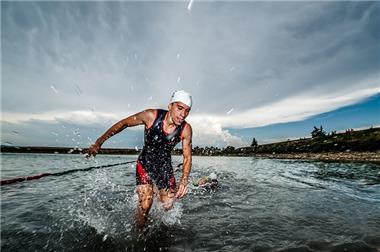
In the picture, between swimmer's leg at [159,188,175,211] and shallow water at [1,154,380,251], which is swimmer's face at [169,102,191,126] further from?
shallow water at [1,154,380,251]

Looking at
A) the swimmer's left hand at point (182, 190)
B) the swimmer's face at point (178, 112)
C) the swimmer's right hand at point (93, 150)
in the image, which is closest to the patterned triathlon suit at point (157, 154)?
the swimmer's face at point (178, 112)

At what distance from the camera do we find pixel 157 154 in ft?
20.8

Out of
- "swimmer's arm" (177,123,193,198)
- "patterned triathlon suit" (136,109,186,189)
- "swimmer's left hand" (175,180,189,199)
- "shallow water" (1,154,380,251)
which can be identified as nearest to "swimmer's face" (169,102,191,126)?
"patterned triathlon suit" (136,109,186,189)

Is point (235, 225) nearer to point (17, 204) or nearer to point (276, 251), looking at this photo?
point (276, 251)

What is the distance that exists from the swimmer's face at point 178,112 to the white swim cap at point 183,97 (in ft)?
0.23

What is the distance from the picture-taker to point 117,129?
602 cm

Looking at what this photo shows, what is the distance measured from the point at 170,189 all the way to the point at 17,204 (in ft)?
16.5

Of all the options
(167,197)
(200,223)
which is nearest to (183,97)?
(167,197)

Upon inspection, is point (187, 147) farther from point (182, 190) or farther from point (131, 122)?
point (131, 122)

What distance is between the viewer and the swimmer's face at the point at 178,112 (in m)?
5.65

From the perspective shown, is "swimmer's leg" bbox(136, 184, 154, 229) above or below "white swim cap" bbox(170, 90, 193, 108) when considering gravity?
below

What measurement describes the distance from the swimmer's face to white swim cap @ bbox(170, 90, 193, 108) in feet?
0.23

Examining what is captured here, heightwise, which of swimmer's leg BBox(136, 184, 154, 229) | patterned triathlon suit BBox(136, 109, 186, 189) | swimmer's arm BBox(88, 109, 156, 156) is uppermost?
swimmer's arm BBox(88, 109, 156, 156)

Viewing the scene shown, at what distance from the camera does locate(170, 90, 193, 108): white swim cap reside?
5.62 metres
